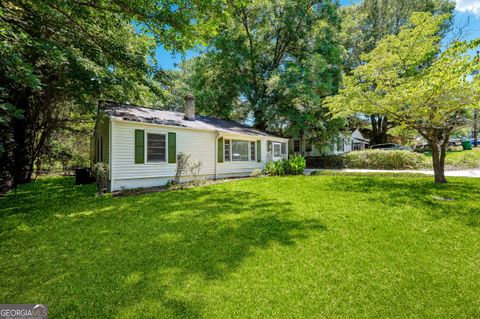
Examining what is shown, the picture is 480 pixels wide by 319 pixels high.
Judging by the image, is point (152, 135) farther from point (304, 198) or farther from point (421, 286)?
point (421, 286)

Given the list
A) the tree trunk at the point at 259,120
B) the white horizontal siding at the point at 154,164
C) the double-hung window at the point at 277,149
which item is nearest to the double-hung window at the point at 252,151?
the white horizontal siding at the point at 154,164

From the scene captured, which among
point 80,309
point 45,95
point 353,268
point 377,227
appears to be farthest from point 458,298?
point 45,95

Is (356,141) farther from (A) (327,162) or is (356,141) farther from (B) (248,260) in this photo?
(B) (248,260)

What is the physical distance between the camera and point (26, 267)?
3176 mm

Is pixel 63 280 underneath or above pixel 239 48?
underneath

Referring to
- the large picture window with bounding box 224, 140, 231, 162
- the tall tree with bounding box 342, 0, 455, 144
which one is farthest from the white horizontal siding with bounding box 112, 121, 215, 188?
the tall tree with bounding box 342, 0, 455, 144

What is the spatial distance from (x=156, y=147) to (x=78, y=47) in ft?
15.5

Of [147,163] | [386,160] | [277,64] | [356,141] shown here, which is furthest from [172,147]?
[356,141]

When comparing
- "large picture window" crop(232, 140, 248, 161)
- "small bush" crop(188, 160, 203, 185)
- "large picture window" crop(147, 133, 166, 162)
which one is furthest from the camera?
"large picture window" crop(232, 140, 248, 161)

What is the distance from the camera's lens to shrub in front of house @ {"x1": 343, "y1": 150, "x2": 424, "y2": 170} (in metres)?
15.3

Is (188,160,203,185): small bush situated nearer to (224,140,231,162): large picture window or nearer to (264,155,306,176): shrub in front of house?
(224,140,231,162): large picture window

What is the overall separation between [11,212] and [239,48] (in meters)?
17.9

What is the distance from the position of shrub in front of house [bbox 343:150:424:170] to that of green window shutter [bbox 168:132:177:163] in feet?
45.7

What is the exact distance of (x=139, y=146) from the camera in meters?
9.46
